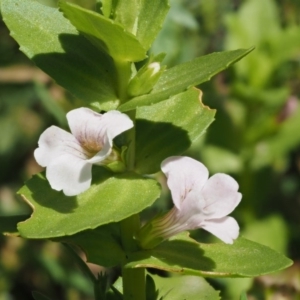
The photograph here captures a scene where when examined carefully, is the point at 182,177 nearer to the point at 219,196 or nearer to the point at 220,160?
the point at 219,196

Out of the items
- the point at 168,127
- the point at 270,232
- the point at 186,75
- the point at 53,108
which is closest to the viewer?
the point at 186,75

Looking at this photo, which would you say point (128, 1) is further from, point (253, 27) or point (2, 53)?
point (2, 53)

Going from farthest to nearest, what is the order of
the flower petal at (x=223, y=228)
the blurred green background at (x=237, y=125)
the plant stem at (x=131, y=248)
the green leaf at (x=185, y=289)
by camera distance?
the blurred green background at (x=237, y=125) < the green leaf at (x=185, y=289) < the plant stem at (x=131, y=248) < the flower petal at (x=223, y=228)

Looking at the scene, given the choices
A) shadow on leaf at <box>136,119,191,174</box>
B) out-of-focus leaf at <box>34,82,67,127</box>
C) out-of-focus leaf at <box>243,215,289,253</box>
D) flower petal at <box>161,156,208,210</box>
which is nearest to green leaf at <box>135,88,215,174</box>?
shadow on leaf at <box>136,119,191,174</box>

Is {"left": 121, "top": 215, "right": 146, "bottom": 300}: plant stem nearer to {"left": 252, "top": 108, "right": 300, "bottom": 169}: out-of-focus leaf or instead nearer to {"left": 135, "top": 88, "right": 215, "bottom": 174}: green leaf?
{"left": 135, "top": 88, "right": 215, "bottom": 174}: green leaf

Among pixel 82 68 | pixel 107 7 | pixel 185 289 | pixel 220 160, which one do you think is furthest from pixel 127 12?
pixel 220 160

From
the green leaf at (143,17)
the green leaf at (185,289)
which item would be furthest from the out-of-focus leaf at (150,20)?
the green leaf at (185,289)

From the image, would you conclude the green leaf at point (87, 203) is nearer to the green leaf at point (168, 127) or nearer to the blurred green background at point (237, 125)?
the green leaf at point (168, 127)
